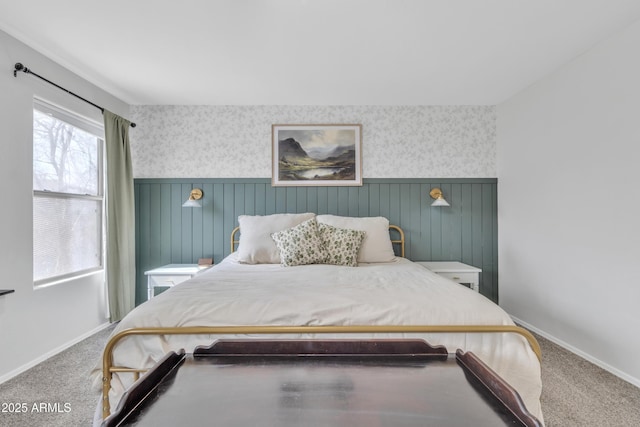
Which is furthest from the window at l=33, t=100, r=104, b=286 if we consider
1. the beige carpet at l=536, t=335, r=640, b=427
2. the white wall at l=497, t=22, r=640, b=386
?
the white wall at l=497, t=22, r=640, b=386

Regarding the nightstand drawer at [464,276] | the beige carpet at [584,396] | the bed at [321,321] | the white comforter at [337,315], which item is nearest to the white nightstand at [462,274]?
the nightstand drawer at [464,276]

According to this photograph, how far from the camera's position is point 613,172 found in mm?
2209

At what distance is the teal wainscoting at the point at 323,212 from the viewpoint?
3.48m

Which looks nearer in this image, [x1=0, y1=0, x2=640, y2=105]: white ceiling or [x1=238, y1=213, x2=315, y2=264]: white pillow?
[x1=0, y1=0, x2=640, y2=105]: white ceiling

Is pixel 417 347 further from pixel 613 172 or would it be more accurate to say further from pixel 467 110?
pixel 467 110

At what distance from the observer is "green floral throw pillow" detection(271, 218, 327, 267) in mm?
2611

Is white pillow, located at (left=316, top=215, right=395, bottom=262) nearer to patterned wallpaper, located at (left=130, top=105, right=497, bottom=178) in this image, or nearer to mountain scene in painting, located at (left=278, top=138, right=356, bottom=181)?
mountain scene in painting, located at (left=278, top=138, right=356, bottom=181)

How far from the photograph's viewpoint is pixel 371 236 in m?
2.89

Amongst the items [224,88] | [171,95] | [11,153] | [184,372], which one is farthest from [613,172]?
[11,153]

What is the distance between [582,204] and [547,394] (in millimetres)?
1480

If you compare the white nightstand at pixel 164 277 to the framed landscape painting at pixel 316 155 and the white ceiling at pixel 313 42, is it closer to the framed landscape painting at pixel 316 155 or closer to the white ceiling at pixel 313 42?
the framed landscape painting at pixel 316 155

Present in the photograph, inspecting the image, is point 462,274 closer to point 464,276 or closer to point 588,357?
A: point 464,276

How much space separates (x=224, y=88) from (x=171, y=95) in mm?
628

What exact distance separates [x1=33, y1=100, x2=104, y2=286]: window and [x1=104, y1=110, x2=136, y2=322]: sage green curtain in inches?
7.0
